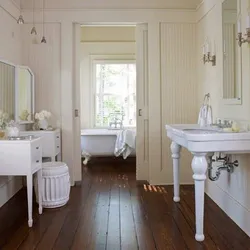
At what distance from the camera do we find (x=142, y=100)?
4.50 metres

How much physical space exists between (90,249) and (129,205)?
3.75 feet

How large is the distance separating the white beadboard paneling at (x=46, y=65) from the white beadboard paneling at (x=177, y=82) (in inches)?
58.3

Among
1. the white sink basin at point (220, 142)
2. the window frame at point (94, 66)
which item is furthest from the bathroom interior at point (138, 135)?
the window frame at point (94, 66)

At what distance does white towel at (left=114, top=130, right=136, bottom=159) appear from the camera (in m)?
5.63

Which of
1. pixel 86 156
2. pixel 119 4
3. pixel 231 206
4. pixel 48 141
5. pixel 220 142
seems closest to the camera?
pixel 220 142

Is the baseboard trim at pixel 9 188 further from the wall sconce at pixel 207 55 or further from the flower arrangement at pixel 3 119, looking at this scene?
the wall sconce at pixel 207 55

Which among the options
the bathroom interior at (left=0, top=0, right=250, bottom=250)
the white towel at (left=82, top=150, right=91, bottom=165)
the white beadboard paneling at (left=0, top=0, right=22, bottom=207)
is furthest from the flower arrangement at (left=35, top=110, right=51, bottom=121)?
the white towel at (left=82, top=150, right=91, bottom=165)

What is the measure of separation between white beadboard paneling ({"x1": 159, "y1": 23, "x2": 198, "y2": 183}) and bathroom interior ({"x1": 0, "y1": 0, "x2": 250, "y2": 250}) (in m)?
0.01

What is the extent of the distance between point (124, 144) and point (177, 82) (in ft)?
5.67

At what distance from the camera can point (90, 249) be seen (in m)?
2.41

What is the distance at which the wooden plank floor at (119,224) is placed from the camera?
251 centimetres

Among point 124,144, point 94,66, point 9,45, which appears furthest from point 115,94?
point 9,45

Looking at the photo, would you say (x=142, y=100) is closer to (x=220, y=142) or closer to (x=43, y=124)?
(x=43, y=124)

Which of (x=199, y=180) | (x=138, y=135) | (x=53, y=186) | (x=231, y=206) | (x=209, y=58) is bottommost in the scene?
(x=231, y=206)
